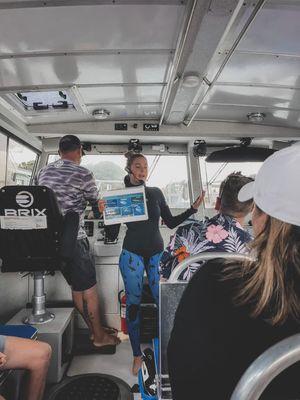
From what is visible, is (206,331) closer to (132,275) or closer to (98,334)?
(132,275)

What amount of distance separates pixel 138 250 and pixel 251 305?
1.91 meters

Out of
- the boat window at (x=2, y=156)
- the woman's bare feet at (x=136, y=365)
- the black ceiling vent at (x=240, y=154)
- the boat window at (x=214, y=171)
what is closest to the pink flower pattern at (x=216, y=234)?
the woman's bare feet at (x=136, y=365)

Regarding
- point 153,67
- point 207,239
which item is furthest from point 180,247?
point 153,67

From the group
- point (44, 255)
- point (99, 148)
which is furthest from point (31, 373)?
point (99, 148)

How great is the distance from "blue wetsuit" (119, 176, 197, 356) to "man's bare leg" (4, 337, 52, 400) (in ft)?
2.73

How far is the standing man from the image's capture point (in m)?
2.72

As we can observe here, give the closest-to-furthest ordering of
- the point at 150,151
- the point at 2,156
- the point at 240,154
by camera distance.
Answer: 1. the point at 2,156
2. the point at 240,154
3. the point at 150,151

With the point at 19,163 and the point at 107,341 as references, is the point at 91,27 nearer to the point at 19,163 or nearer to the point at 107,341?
the point at 19,163

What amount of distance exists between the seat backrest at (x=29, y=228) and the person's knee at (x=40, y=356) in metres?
0.74

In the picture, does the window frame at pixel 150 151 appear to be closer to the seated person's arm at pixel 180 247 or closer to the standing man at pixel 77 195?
the standing man at pixel 77 195

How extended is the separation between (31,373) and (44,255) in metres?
0.88

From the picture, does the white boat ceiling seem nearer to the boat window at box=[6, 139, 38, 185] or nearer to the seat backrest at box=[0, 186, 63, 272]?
the boat window at box=[6, 139, 38, 185]

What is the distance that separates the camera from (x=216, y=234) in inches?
65.6

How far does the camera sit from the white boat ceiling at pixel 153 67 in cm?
182
